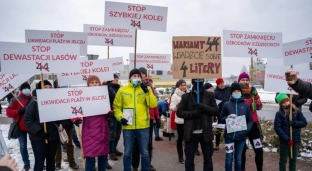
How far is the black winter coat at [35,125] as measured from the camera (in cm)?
434

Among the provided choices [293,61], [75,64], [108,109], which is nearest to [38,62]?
[75,64]

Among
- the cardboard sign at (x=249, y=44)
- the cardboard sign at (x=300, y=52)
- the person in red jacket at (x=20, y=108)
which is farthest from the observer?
the cardboard sign at (x=249, y=44)

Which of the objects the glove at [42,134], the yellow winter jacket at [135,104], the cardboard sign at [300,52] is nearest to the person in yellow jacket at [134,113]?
the yellow winter jacket at [135,104]

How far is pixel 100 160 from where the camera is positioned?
15.2 feet

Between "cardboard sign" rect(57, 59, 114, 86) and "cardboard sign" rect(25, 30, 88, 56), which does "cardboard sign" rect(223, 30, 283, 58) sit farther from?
"cardboard sign" rect(25, 30, 88, 56)

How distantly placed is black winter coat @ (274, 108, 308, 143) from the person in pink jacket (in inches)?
127

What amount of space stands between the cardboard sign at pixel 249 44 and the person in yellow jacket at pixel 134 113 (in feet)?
8.81

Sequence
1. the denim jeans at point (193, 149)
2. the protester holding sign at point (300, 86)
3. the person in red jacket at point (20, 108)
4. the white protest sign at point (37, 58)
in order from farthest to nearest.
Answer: the person in red jacket at point (20, 108), the denim jeans at point (193, 149), the white protest sign at point (37, 58), the protester holding sign at point (300, 86)

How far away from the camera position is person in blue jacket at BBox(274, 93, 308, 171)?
4707 mm

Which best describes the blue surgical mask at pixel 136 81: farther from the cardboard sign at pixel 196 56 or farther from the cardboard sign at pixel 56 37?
the cardboard sign at pixel 56 37

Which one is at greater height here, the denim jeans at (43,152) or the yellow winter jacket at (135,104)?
the yellow winter jacket at (135,104)

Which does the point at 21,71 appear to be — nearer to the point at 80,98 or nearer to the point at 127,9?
the point at 80,98

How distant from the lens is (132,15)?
679 centimetres

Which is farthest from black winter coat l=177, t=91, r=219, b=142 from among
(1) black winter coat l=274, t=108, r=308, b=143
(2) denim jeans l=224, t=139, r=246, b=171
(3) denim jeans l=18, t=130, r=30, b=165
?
(3) denim jeans l=18, t=130, r=30, b=165
